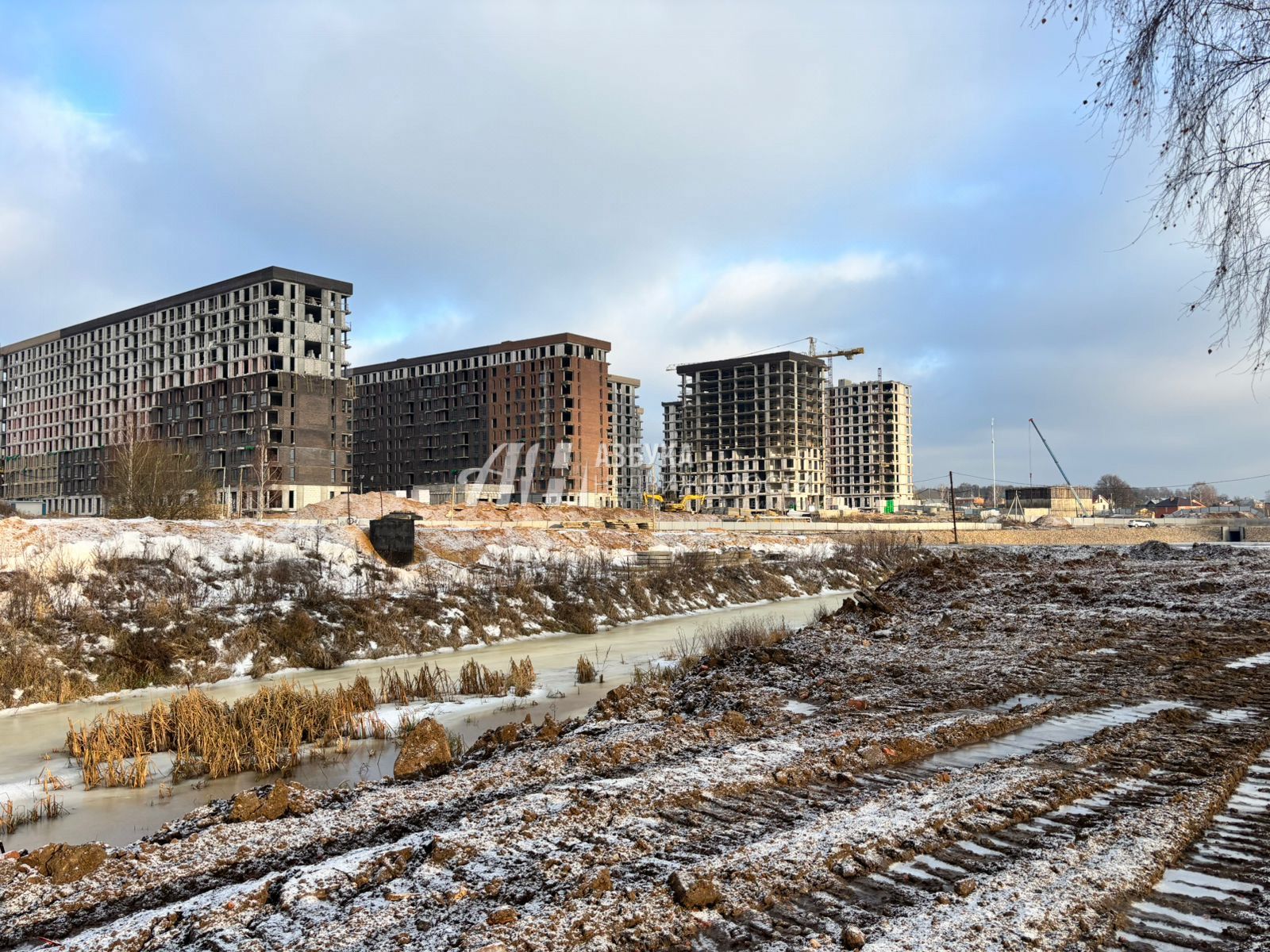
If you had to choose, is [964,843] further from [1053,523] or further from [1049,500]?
[1049,500]

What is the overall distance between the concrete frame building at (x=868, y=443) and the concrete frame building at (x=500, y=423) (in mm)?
56830

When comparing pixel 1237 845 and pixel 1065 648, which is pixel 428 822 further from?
pixel 1065 648

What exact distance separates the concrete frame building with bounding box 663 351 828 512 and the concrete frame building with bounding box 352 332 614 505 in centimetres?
2489

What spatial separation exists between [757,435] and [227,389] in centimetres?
8358

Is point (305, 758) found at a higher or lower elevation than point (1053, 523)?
lower

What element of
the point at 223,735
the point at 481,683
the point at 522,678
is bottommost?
the point at 481,683

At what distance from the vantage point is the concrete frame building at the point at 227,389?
81.8 m

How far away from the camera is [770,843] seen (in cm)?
500

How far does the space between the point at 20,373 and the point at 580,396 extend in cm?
7903

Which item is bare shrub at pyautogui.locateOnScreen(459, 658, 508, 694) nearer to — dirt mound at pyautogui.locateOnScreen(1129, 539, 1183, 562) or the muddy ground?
the muddy ground

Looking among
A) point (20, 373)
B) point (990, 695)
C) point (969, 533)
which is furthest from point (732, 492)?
point (990, 695)

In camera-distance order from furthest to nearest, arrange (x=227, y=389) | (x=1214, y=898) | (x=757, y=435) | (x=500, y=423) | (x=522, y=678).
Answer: (x=757, y=435), (x=500, y=423), (x=227, y=389), (x=522, y=678), (x=1214, y=898)

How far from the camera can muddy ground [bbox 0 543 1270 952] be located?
3.99m

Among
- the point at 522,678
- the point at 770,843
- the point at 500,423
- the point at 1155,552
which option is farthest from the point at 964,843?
the point at 500,423
